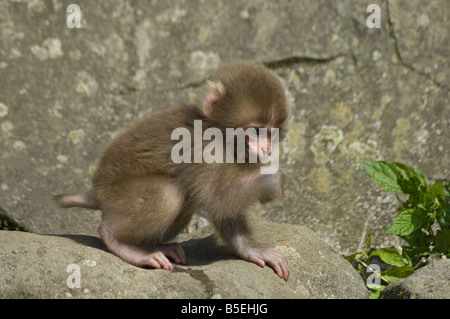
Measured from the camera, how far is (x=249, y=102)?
12.7ft

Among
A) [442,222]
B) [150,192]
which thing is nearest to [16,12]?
[150,192]

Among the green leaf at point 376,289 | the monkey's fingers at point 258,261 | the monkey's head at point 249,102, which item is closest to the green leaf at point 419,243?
the green leaf at point 376,289

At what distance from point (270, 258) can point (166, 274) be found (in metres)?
0.79

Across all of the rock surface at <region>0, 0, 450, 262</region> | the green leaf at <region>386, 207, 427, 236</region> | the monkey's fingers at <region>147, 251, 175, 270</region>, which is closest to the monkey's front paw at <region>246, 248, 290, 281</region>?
the monkey's fingers at <region>147, 251, 175, 270</region>

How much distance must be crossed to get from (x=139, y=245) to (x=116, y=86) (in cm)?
192

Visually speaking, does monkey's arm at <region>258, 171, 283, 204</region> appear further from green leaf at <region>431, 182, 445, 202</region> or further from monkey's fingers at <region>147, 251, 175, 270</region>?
green leaf at <region>431, 182, 445, 202</region>

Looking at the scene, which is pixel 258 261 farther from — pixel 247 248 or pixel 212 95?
pixel 212 95

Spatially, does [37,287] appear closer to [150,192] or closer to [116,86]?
[150,192]

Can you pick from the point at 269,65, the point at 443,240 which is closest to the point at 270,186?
the point at 443,240

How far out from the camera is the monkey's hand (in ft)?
13.0

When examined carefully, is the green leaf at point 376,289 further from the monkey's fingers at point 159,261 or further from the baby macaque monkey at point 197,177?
the monkey's fingers at point 159,261

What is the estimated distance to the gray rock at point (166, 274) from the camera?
11.0ft

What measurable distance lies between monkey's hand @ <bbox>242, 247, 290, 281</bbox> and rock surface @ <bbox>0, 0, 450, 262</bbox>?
5.08 ft

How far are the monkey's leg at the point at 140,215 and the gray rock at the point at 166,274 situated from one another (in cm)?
13
